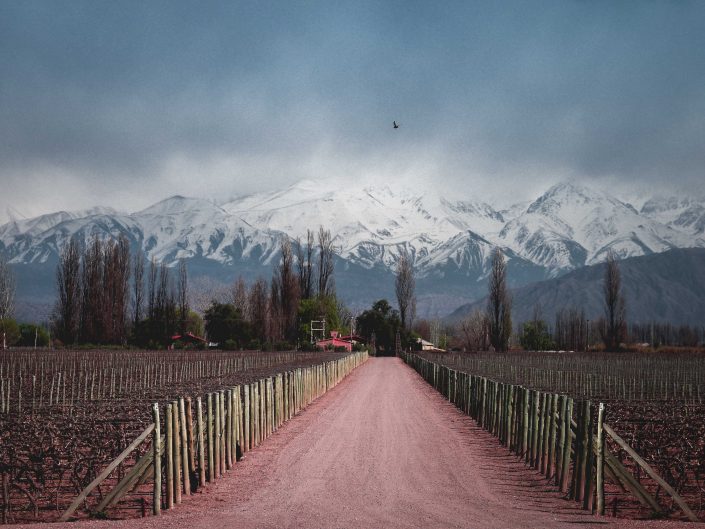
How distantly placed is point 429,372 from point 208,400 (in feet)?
102

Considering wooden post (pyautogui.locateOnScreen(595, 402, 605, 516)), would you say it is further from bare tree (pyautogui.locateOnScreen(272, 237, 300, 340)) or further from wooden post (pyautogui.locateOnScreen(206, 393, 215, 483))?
bare tree (pyautogui.locateOnScreen(272, 237, 300, 340))

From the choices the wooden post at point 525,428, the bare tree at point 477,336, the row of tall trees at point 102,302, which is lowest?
the bare tree at point 477,336

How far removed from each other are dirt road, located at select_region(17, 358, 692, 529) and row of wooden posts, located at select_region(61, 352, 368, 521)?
325 millimetres

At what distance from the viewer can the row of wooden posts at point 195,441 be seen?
35.4 ft

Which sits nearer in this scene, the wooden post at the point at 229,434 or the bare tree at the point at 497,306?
the wooden post at the point at 229,434

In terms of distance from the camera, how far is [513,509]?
11008mm

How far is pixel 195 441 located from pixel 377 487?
3.15 metres

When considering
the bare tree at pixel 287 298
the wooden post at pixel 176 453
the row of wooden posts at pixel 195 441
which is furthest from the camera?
the bare tree at pixel 287 298

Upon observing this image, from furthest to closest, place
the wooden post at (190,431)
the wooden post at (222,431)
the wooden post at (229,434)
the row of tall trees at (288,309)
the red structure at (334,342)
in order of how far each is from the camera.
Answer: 1. the row of tall trees at (288,309)
2. the red structure at (334,342)
3. the wooden post at (229,434)
4. the wooden post at (222,431)
5. the wooden post at (190,431)

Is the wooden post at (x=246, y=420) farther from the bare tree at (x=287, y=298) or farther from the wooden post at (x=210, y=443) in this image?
the bare tree at (x=287, y=298)

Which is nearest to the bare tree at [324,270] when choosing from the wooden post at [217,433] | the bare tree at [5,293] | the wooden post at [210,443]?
the bare tree at [5,293]

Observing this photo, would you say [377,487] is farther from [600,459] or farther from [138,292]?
[138,292]

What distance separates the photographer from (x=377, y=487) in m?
12.3

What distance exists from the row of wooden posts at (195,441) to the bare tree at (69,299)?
244 feet
